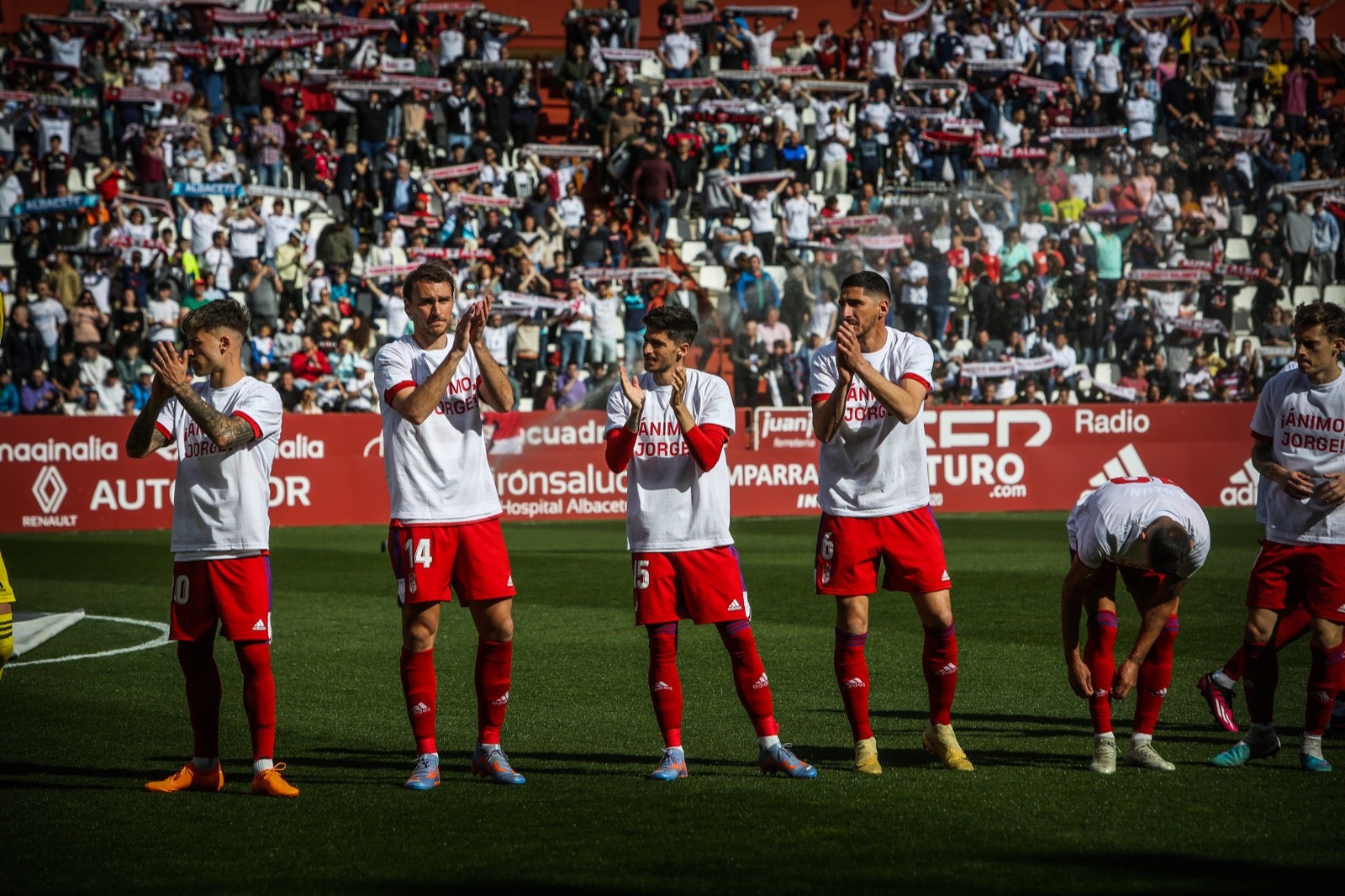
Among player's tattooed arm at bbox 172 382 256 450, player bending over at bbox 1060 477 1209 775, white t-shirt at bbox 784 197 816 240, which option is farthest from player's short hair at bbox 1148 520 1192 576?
white t-shirt at bbox 784 197 816 240

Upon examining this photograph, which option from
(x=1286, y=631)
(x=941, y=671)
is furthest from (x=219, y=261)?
(x=1286, y=631)

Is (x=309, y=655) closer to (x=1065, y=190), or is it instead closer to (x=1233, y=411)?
(x=1233, y=411)

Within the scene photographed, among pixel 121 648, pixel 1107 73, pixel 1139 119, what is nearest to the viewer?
pixel 121 648

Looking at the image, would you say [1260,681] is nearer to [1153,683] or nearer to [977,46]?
[1153,683]

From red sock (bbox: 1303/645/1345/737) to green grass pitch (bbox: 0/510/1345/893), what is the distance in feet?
0.73

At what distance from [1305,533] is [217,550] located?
15.5 feet

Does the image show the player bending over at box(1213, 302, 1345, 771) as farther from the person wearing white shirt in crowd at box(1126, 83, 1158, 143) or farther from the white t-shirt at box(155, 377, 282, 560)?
the person wearing white shirt in crowd at box(1126, 83, 1158, 143)

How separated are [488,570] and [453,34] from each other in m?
23.4

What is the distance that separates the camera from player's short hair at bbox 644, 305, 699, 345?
6473mm

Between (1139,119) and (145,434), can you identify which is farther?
(1139,119)

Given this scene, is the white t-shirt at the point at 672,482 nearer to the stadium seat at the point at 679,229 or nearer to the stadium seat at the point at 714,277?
the stadium seat at the point at 714,277

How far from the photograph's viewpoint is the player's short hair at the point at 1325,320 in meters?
6.57

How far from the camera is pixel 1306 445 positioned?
21.9 feet


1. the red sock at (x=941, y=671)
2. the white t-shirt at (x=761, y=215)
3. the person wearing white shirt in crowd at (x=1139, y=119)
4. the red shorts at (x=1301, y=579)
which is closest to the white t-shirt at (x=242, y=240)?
the white t-shirt at (x=761, y=215)
